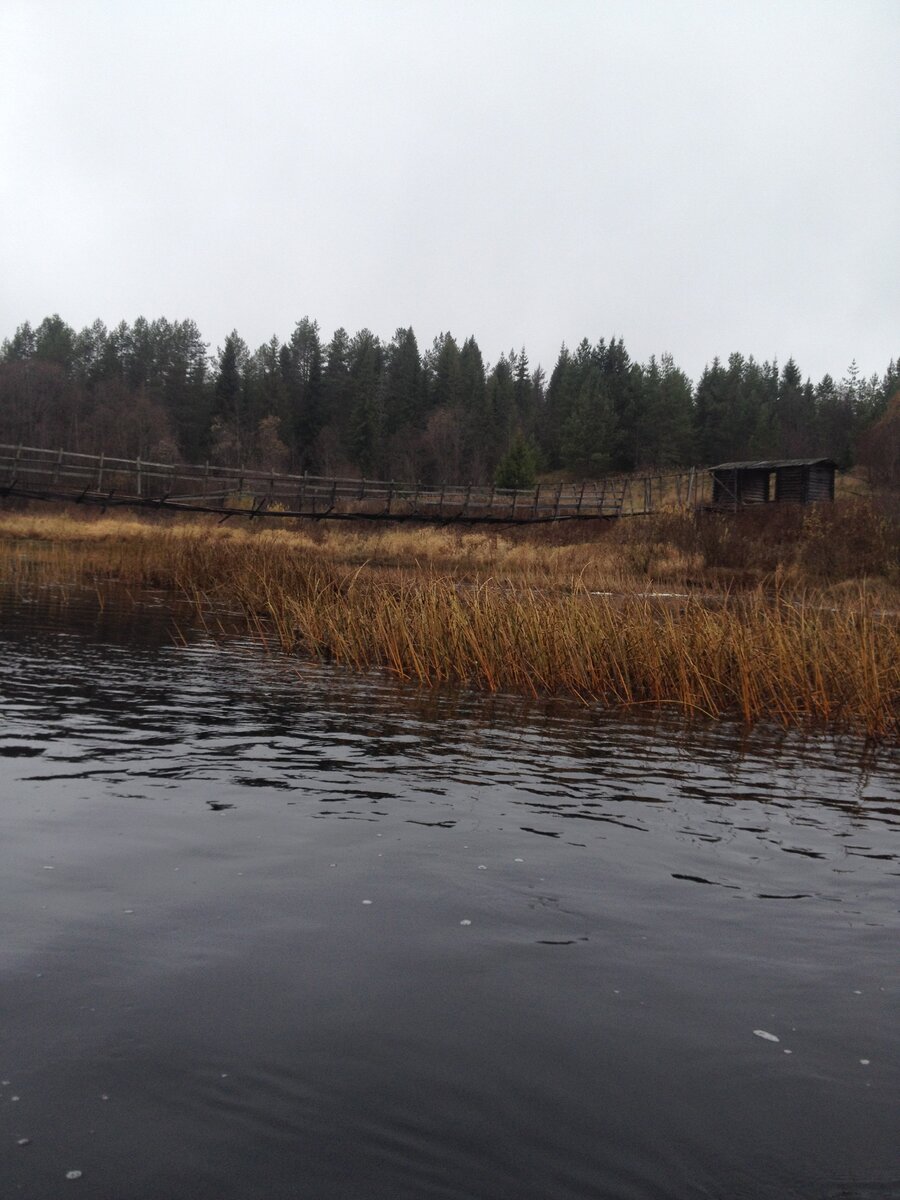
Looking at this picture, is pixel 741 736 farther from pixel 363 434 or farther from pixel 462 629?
pixel 363 434

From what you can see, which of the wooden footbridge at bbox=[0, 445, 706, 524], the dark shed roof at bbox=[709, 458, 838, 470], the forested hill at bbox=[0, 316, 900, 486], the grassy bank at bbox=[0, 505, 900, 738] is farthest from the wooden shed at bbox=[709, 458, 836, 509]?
the forested hill at bbox=[0, 316, 900, 486]

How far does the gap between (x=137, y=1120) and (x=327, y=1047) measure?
732 millimetres

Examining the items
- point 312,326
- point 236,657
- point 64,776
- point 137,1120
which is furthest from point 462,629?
point 312,326

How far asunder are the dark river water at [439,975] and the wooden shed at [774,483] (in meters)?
37.7

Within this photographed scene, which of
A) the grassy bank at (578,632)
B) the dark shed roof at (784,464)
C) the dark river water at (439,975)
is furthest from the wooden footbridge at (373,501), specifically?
the dark river water at (439,975)

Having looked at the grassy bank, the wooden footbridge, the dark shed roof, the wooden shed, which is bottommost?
the grassy bank

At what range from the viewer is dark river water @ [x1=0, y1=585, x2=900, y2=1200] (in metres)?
2.99

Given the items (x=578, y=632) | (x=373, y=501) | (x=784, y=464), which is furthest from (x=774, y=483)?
(x=578, y=632)

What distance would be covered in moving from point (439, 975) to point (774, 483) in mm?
47927

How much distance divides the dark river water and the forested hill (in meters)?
71.9

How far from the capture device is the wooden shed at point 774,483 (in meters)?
44.2

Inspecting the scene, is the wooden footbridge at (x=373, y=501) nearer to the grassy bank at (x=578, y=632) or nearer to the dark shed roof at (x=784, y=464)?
the dark shed roof at (x=784, y=464)

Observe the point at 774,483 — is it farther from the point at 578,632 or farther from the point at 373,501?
the point at 578,632

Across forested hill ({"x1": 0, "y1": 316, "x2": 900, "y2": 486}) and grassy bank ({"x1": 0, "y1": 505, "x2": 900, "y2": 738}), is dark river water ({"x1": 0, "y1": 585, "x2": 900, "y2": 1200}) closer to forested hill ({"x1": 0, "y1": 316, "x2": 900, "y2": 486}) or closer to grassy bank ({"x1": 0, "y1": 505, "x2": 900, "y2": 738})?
grassy bank ({"x1": 0, "y1": 505, "x2": 900, "y2": 738})
